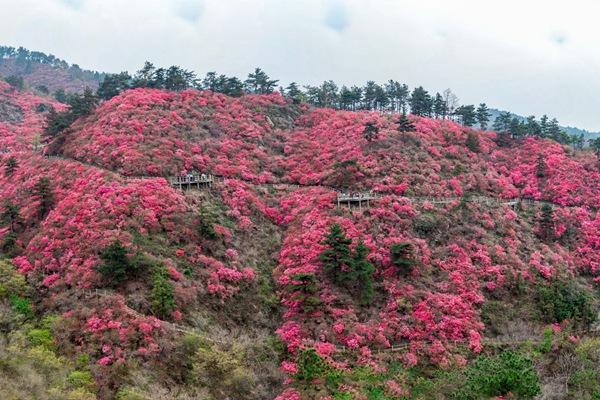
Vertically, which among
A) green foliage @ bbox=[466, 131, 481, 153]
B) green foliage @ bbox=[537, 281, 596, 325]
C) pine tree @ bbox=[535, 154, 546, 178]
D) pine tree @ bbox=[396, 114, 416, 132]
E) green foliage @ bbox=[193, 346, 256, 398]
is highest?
pine tree @ bbox=[396, 114, 416, 132]

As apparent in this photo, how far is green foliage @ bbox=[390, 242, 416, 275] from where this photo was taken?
1893 inches

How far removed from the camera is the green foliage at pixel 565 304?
4691 cm

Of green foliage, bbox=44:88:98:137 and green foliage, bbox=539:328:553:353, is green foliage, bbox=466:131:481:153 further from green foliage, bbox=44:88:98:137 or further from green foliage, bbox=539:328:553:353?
green foliage, bbox=44:88:98:137

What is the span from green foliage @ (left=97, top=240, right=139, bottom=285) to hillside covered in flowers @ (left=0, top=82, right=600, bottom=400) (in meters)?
0.18

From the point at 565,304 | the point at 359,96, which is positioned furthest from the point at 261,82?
the point at 565,304

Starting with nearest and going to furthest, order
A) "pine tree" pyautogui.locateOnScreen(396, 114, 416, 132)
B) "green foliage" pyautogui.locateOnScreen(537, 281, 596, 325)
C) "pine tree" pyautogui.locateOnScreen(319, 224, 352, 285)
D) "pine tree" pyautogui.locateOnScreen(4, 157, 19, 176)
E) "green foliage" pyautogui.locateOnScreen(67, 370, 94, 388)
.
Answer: "green foliage" pyautogui.locateOnScreen(67, 370, 94, 388) → "pine tree" pyautogui.locateOnScreen(319, 224, 352, 285) → "green foliage" pyautogui.locateOnScreen(537, 281, 596, 325) → "pine tree" pyautogui.locateOnScreen(4, 157, 19, 176) → "pine tree" pyautogui.locateOnScreen(396, 114, 416, 132)

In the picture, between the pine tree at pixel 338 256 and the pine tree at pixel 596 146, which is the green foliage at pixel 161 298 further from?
the pine tree at pixel 596 146

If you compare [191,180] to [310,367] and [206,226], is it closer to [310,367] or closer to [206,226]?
[206,226]

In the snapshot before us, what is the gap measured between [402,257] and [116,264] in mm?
26189

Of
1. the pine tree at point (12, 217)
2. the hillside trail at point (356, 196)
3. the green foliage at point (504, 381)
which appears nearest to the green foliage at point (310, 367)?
the green foliage at point (504, 381)

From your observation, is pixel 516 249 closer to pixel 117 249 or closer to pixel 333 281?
pixel 333 281

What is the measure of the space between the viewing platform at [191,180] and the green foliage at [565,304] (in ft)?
126

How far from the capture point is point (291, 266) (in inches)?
2010

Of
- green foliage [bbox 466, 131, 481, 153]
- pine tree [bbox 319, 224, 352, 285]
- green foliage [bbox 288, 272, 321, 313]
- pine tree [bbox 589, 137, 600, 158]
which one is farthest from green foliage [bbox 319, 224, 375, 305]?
pine tree [bbox 589, 137, 600, 158]
